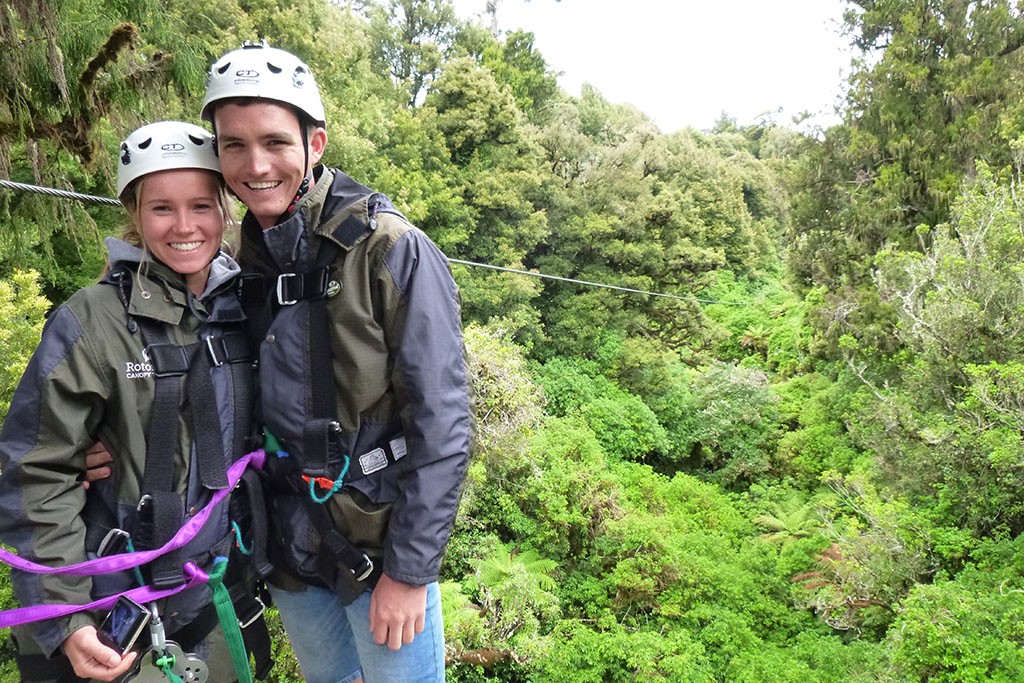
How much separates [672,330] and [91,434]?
51.4ft

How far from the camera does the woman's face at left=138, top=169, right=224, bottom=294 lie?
155 centimetres

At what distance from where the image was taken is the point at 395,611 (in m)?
1.47

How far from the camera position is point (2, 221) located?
3.05 metres

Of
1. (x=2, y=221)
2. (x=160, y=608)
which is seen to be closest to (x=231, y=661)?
(x=160, y=608)

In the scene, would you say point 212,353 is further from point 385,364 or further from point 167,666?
point 167,666

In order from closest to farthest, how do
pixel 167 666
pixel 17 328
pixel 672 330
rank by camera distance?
pixel 167 666, pixel 17 328, pixel 672 330

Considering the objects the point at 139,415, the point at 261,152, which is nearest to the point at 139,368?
the point at 139,415

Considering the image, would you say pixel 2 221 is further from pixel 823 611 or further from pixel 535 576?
pixel 823 611

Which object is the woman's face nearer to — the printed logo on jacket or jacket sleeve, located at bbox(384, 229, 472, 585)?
the printed logo on jacket

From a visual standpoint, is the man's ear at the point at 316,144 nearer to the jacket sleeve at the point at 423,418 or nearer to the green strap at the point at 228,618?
the jacket sleeve at the point at 423,418

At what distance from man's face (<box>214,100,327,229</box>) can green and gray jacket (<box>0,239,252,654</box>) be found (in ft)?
0.97

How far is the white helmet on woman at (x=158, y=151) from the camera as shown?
5.01ft

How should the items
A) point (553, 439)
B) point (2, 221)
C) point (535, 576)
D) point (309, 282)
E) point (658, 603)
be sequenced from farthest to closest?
point (553, 439) < point (658, 603) < point (535, 576) < point (2, 221) < point (309, 282)

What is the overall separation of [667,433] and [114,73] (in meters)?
13.3
